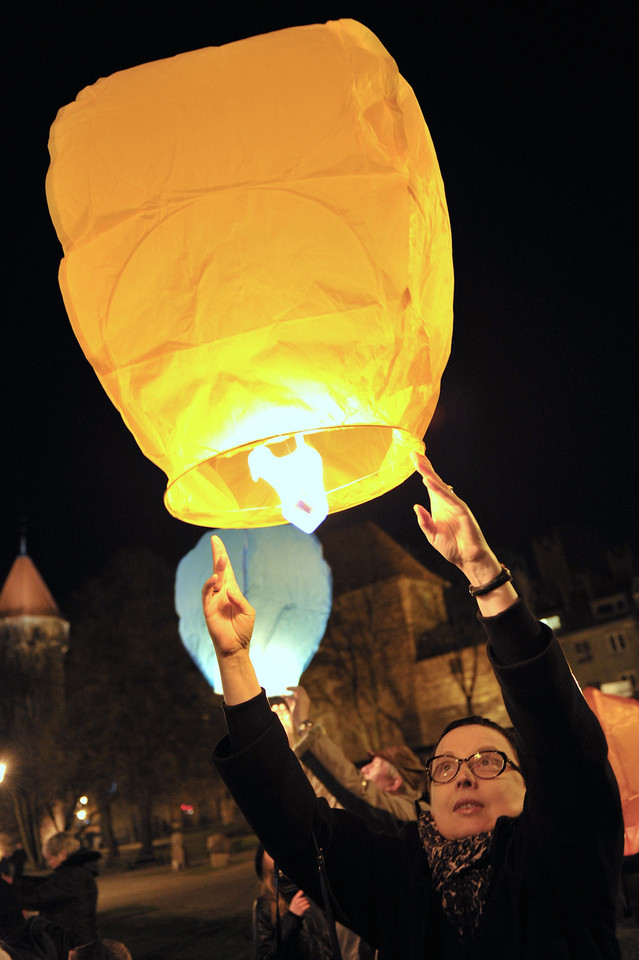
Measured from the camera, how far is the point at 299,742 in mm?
4223

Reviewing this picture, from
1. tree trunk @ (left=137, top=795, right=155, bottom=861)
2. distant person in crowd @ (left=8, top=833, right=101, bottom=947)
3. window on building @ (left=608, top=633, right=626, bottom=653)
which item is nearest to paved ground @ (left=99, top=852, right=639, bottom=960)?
tree trunk @ (left=137, top=795, right=155, bottom=861)

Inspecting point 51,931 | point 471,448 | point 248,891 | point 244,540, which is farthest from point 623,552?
point 51,931

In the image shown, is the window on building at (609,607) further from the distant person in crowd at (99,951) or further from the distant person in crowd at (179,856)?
the distant person in crowd at (99,951)

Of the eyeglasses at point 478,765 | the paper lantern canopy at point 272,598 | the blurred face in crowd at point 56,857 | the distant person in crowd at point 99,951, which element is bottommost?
the distant person in crowd at point 99,951

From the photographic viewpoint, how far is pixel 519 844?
1.75 meters

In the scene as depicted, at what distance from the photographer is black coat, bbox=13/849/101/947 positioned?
5484 mm

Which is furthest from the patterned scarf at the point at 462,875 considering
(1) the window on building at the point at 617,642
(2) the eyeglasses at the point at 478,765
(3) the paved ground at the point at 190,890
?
(1) the window on building at the point at 617,642

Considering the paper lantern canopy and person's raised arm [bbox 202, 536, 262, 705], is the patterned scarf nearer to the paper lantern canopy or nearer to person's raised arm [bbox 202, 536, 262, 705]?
person's raised arm [bbox 202, 536, 262, 705]

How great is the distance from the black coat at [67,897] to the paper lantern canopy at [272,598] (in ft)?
5.33

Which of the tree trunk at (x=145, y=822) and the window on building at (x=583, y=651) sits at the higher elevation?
the window on building at (x=583, y=651)

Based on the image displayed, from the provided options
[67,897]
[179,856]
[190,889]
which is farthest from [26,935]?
[179,856]

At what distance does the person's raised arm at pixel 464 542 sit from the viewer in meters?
1.67

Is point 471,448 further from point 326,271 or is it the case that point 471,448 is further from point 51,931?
point 326,271

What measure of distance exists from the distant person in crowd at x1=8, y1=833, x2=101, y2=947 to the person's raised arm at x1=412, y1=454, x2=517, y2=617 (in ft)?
16.0
